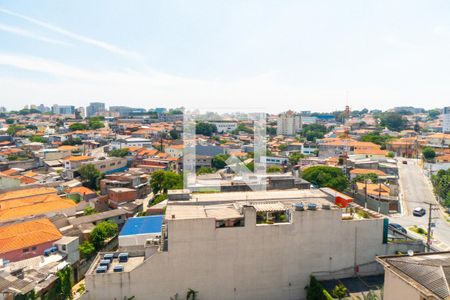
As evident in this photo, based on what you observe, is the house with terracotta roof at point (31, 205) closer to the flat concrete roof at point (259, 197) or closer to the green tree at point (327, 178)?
the flat concrete roof at point (259, 197)

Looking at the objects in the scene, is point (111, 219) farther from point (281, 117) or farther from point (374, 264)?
point (281, 117)

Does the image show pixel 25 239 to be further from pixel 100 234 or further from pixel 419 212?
pixel 419 212

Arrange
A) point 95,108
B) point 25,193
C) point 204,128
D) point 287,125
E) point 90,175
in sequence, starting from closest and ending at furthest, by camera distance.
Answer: point 25,193, point 90,175, point 204,128, point 287,125, point 95,108

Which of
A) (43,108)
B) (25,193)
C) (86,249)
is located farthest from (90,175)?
(43,108)

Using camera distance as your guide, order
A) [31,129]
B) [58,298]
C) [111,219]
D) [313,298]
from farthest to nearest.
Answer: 1. [31,129]
2. [111,219]
3. [58,298]
4. [313,298]

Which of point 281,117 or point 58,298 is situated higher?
point 281,117

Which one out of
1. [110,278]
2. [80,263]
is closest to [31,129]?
[80,263]

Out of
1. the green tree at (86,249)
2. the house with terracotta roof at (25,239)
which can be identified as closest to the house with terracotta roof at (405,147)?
the green tree at (86,249)
